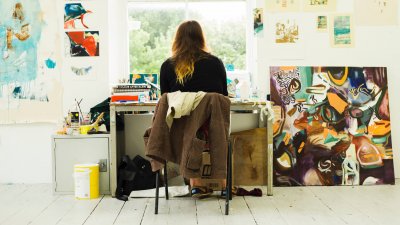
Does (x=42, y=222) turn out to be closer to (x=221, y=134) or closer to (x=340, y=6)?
(x=221, y=134)

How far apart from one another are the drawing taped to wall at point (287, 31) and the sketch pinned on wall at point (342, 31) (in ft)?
0.97

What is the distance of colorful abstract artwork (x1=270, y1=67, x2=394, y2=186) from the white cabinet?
52.6 inches

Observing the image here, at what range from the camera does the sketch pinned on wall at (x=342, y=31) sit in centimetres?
390

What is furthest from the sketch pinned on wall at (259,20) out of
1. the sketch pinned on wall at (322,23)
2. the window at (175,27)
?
the sketch pinned on wall at (322,23)

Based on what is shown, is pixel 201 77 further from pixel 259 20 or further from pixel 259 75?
pixel 259 20

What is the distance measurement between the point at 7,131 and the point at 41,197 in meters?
0.81

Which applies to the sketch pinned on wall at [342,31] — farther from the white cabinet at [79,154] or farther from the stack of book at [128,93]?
the white cabinet at [79,154]

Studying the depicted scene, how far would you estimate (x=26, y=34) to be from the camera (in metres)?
3.87

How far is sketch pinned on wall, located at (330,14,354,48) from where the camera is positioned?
3.90 metres

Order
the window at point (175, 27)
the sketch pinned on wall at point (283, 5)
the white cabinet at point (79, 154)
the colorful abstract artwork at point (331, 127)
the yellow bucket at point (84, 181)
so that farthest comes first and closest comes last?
1. the window at point (175, 27)
2. the sketch pinned on wall at point (283, 5)
3. the colorful abstract artwork at point (331, 127)
4. the white cabinet at point (79, 154)
5. the yellow bucket at point (84, 181)

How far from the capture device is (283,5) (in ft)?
12.8

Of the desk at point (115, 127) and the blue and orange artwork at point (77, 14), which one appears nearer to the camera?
the desk at point (115, 127)

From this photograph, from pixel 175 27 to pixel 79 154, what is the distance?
4.75 ft

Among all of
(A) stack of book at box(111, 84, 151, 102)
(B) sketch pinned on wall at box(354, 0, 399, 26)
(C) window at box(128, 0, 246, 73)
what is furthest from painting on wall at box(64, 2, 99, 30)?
(B) sketch pinned on wall at box(354, 0, 399, 26)
